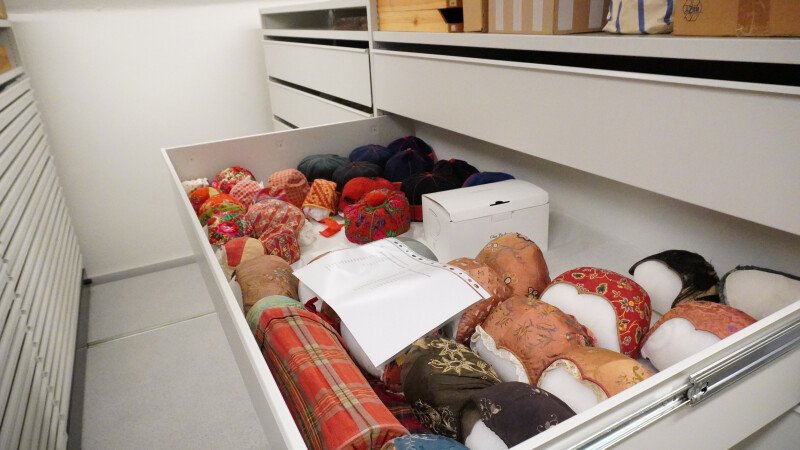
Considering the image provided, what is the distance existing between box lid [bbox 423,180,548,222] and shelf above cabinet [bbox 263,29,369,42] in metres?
0.89

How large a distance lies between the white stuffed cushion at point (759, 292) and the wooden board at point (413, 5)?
947 millimetres

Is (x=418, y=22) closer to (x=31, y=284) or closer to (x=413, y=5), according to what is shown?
(x=413, y=5)

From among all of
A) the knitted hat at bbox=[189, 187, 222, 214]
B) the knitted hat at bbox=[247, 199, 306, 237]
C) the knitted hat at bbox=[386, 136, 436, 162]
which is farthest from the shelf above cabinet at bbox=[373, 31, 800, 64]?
the knitted hat at bbox=[189, 187, 222, 214]

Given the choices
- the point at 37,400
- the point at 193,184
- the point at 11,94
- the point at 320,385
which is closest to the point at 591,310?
the point at 320,385

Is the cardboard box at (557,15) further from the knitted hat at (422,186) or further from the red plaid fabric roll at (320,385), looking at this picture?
the red plaid fabric roll at (320,385)

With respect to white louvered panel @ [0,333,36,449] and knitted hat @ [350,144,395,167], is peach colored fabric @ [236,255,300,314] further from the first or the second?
knitted hat @ [350,144,395,167]

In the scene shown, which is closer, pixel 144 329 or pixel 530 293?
pixel 530 293

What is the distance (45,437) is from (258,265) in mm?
917

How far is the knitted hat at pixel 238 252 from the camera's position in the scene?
1.24 meters

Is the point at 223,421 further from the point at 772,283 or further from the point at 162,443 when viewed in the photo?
the point at 772,283

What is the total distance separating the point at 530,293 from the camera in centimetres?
101


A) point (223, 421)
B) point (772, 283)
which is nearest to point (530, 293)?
point (772, 283)

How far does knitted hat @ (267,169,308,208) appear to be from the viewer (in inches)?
63.2

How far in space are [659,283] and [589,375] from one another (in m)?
0.38
